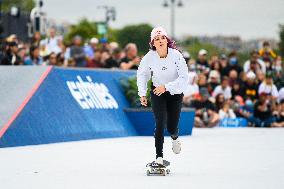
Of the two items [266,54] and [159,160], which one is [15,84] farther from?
[266,54]

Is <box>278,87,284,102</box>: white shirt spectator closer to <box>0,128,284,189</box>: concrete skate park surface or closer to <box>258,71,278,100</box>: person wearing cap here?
<box>258,71,278,100</box>: person wearing cap

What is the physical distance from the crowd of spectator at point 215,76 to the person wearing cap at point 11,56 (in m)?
0.52

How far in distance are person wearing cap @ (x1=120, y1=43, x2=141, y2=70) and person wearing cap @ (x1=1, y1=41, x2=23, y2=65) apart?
337cm

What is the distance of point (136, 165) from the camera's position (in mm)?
12383

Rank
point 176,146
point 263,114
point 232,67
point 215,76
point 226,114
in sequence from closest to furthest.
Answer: point 176,146 < point 263,114 < point 226,114 < point 215,76 < point 232,67

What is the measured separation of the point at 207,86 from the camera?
Answer: 2720 centimetres

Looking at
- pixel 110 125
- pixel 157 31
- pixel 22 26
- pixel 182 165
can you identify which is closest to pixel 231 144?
pixel 110 125

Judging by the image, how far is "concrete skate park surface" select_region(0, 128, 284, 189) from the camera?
32.1 feet

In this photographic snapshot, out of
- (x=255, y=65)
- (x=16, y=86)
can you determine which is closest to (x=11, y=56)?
(x=16, y=86)

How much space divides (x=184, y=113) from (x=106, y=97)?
6.24 ft

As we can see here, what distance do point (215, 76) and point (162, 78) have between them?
16.1 meters

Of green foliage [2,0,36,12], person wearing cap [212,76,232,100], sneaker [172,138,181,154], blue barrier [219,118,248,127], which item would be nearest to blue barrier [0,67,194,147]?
sneaker [172,138,181,154]

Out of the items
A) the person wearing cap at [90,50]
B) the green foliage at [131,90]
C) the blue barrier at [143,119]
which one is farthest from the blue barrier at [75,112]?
the person wearing cap at [90,50]

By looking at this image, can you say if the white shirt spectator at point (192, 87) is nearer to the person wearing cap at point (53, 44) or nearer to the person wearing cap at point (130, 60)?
the person wearing cap at point (130, 60)
